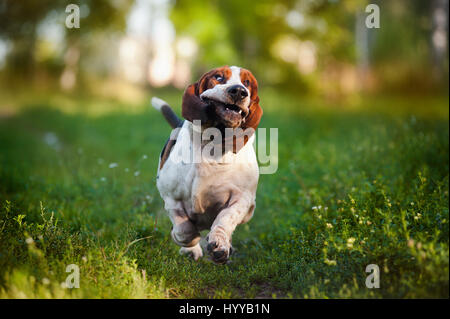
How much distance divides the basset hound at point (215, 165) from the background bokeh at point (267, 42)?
33.7 ft

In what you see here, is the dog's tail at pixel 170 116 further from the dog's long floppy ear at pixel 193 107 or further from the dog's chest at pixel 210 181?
the dog's long floppy ear at pixel 193 107

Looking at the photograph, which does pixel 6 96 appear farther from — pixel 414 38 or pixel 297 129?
pixel 414 38

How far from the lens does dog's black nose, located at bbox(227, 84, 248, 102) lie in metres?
3.01

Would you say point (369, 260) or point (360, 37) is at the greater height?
point (360, 37)

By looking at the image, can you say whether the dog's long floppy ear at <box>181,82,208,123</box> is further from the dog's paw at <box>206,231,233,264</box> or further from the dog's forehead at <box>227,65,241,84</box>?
the dog's paw at <box>206,231,233,264</box>

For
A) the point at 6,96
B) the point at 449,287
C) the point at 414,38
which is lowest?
the point at 449,287

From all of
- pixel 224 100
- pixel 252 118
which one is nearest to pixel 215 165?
pixel 252 118

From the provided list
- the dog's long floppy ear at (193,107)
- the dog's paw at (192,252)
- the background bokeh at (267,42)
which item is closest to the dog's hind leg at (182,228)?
the dog's paw at (192,252)

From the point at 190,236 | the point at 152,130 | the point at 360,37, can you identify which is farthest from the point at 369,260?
the point at 360,37

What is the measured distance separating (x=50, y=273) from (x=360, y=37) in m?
13.4

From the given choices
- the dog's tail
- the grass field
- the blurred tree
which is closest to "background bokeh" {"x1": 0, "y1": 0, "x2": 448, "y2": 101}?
the blurred tree

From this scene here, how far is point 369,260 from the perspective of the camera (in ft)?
10.7

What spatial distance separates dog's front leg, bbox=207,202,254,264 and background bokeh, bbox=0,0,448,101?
1040cm

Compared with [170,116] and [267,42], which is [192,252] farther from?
[267,42]
